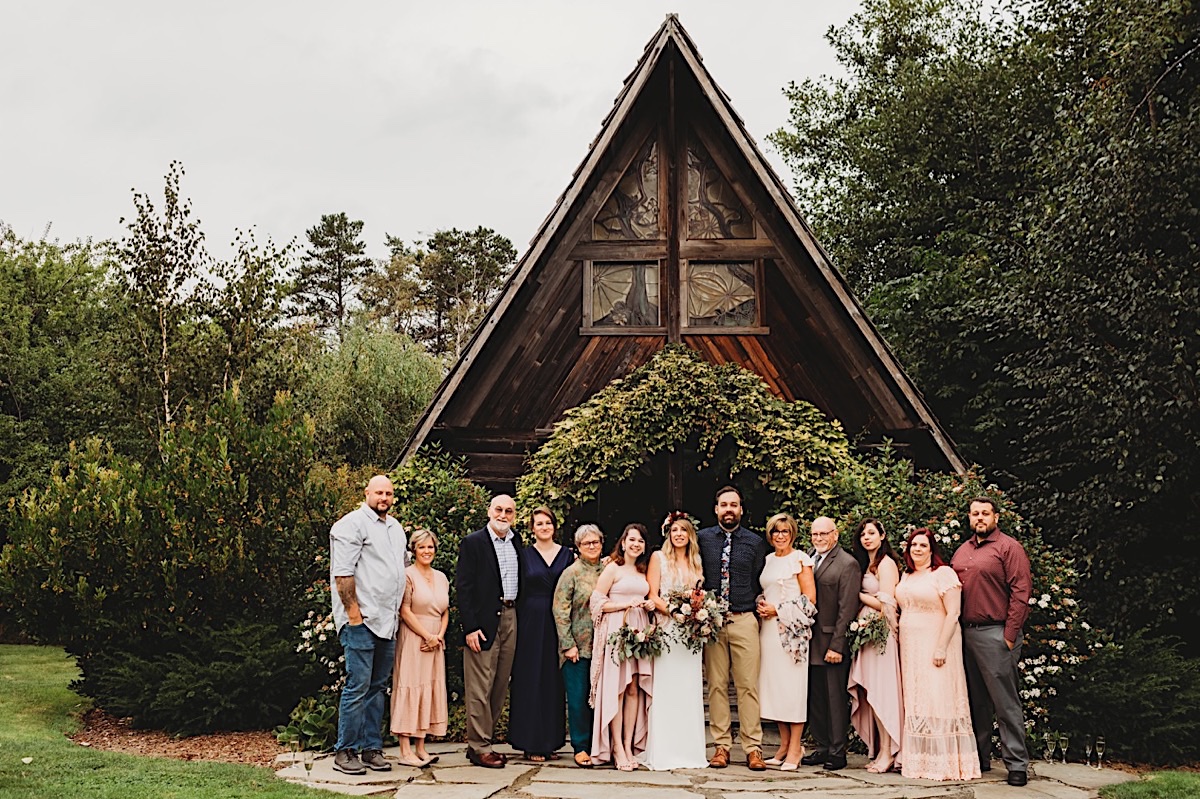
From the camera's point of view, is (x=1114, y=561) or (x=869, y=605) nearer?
(x=869, y=605)

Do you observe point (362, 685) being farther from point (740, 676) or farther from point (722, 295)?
point (722, 295)

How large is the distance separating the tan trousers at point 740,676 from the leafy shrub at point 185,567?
392 centimetres

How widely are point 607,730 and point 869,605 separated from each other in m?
2.16

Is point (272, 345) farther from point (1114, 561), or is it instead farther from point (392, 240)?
point (392, 240)

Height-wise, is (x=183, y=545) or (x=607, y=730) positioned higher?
(x=183, y=545)

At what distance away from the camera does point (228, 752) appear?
29.9 feet

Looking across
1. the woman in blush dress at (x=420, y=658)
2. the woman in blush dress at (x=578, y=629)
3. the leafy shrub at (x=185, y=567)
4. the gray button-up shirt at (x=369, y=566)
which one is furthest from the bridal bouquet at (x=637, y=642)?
the leafy shrub at (x=185, y=567)

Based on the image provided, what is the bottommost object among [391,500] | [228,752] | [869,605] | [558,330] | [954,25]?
[228,752]

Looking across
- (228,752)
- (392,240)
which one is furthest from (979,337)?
(392,240)

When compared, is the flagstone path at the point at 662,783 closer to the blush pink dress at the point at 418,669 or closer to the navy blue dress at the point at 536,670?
the navy blue dress at the point at 536,670

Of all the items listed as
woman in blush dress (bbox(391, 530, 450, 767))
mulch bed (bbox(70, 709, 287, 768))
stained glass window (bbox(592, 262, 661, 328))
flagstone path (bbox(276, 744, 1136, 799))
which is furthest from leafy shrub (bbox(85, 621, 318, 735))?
stained glass window (bbox(592, 262, 661, 328))

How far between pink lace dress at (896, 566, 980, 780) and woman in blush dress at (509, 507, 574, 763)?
260 centimetres

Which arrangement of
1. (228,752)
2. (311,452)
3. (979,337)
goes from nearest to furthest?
(228,752) → (311,452) → (979,337)

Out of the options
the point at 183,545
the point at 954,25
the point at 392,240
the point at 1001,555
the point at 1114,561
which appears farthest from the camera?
the point at 392,240
